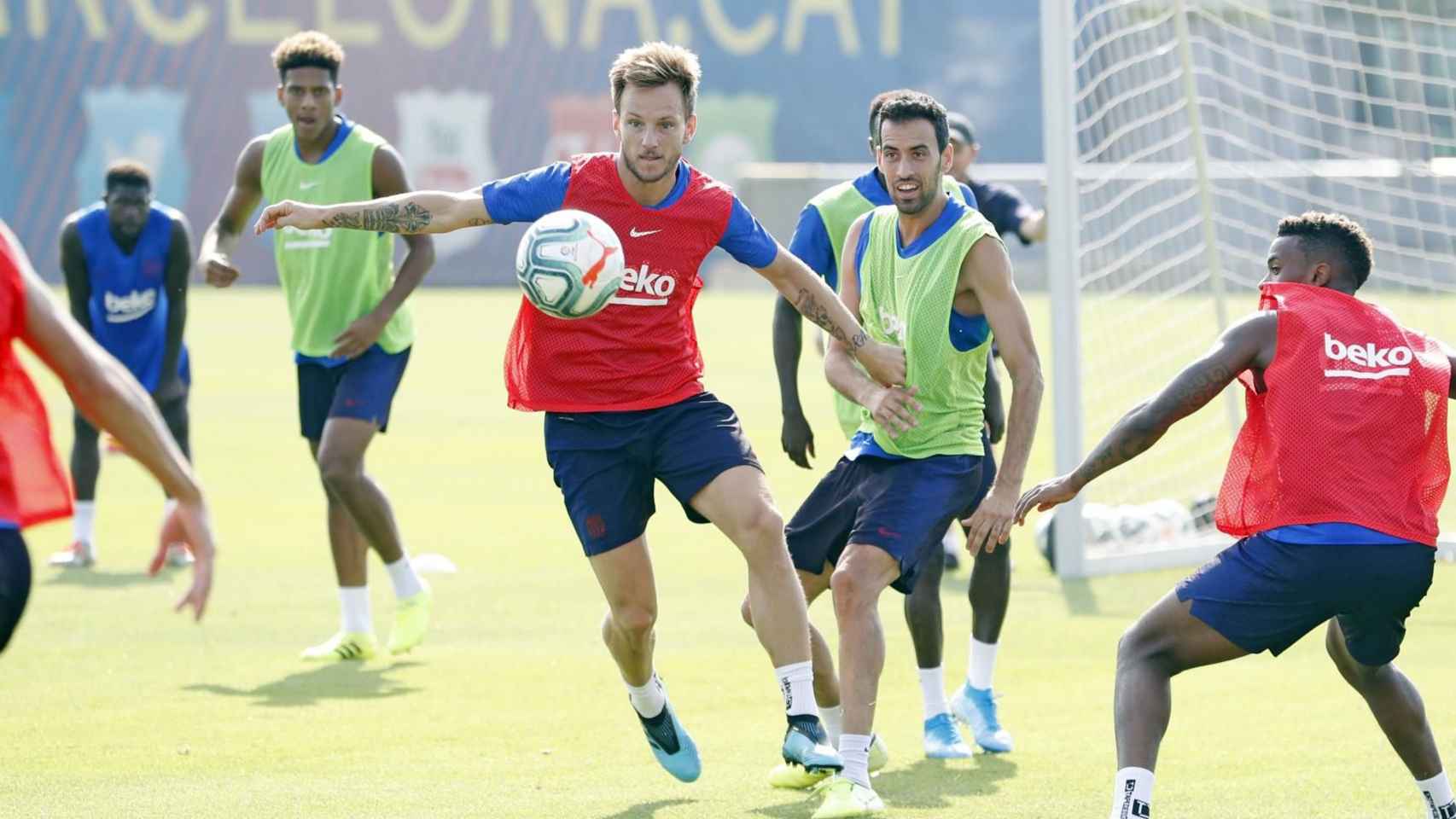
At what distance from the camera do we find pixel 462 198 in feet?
19.9

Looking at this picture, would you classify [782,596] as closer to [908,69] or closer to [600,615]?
[600,615]

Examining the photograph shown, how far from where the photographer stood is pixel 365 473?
29.1 ft

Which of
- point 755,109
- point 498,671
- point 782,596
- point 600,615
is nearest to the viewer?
point 782,596

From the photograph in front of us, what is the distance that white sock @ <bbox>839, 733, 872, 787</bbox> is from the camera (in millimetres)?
5953

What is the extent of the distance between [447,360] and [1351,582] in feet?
66.7

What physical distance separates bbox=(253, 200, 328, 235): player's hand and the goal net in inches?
219

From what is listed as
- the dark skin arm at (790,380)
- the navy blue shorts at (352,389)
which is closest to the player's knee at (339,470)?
the navy blue shorts at (352,389)

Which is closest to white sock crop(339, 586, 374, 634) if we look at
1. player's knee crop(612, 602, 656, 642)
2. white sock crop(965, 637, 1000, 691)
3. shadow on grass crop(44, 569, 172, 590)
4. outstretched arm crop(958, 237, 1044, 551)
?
shadow on grass crop(44, 569, 172, 590)

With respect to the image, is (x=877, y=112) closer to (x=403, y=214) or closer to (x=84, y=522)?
(x=403, y=214)

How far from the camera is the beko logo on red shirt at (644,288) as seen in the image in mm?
6152

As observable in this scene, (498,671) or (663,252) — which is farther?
(498,671)

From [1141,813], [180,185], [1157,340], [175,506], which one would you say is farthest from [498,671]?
[180,185]

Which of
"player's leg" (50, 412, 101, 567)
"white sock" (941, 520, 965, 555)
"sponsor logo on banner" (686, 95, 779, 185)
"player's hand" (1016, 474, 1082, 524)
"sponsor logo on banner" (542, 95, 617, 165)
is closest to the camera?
"player's hand" (1016, 474, 1082, 524)

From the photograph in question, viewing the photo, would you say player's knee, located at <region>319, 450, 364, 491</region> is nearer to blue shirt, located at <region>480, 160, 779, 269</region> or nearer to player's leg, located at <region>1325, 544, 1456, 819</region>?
blue shirt, located at <region>480, 160, 779, 269</region>
